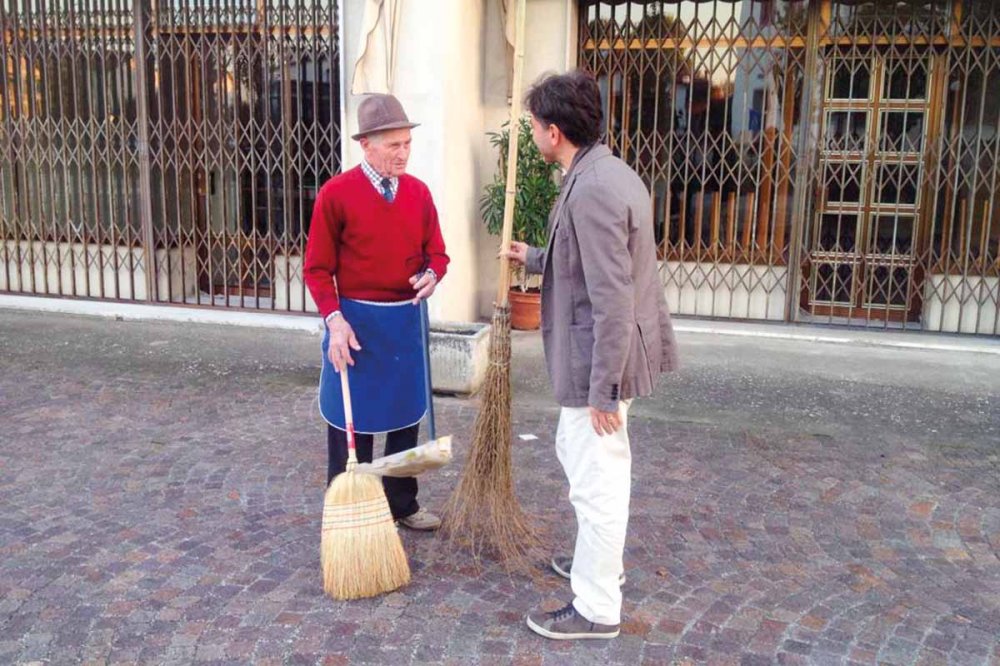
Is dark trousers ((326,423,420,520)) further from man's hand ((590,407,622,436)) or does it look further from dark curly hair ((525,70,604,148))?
dark curly hair ((525,70,604,148))

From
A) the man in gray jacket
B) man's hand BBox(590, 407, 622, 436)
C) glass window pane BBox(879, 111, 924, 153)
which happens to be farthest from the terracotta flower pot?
man's hand BBox(590, 407, 622, 436)

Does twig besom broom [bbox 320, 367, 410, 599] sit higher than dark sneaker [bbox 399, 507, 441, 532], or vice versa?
twig besom broom [bbox 320, 367, 410, 599]

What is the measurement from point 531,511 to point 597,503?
121 cm

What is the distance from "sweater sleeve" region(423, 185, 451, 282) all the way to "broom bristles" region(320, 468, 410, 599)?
903 mm

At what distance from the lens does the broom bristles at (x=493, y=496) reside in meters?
3.51

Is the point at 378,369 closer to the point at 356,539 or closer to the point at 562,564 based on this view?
the point at 356,539

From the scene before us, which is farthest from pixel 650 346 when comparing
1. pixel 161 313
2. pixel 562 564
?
pixel 161 313

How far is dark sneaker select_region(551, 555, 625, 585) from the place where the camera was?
11.6 feet

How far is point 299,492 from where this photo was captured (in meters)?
4.32

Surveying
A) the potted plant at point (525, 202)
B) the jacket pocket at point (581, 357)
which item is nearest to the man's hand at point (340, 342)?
the jacket pocket at point (581, 357)

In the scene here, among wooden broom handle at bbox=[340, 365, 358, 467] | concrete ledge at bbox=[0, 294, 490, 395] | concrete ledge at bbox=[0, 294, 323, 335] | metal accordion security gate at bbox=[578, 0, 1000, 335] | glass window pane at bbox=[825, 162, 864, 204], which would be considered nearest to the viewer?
wooden broom handle at bbox=[340, 365, 358, 467]

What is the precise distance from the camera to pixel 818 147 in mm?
7387

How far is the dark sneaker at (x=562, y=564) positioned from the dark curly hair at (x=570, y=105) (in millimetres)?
1602

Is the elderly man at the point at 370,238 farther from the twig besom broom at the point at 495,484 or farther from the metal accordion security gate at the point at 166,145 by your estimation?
the metal accordion security gate at the point at 166,145
